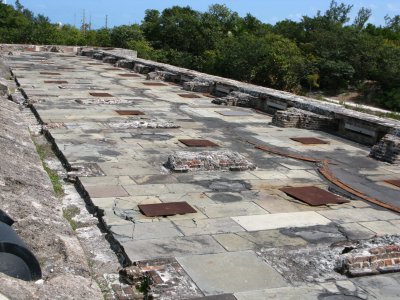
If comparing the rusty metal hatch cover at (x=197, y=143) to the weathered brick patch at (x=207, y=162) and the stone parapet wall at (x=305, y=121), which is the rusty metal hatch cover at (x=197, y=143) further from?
the stone parapet wall at (x=305, y=121)

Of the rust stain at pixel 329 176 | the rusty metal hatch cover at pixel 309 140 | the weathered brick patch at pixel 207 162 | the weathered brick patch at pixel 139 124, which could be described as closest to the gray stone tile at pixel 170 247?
the weathered brick patch at pixel 207 162

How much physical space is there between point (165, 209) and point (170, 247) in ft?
3.25

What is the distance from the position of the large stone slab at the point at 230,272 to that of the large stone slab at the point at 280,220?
0.75 m

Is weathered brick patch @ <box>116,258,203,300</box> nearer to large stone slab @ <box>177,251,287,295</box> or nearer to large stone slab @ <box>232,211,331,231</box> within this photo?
large stone slab @ <box>177,251,287,295</box>

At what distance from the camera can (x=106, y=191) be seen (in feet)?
21.2

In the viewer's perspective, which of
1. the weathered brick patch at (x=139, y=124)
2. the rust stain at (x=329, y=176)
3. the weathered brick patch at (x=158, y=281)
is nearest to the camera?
the weathered brick patch at (x=158, y=281)

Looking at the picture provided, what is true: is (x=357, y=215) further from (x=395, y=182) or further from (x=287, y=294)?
(x=287, y=294)

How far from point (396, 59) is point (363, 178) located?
88.3 feet

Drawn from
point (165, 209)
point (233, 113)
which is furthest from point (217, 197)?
point (233, 113)

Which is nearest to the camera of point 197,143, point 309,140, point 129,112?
point 197,143

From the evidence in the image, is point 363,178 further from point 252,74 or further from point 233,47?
point 233,47

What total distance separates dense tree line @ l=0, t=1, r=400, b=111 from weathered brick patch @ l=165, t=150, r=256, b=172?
69.9ft

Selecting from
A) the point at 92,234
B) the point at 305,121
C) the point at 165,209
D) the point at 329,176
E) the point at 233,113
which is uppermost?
the point at 305,121

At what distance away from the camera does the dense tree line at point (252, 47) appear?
98.1ft
